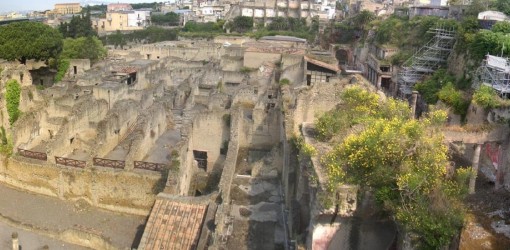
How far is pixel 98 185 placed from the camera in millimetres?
20016

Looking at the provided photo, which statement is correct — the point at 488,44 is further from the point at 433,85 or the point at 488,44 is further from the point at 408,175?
the point at 408,175

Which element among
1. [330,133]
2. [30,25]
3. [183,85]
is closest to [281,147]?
[330,133]

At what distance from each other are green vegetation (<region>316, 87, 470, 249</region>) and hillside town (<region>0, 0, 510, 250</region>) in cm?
4

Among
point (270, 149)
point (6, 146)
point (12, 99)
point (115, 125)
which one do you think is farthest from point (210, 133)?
point (12, 99)

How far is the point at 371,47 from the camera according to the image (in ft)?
141

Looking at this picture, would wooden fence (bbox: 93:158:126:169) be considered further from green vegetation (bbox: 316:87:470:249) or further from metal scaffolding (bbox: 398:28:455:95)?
metal scaffolding (bbox: 398:28:455:95)

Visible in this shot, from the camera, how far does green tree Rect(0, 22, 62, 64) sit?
1541 inches

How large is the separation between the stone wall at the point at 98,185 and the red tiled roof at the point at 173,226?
247 centimetres

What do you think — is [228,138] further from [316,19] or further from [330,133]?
[316,19]

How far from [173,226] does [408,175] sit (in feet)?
28.8

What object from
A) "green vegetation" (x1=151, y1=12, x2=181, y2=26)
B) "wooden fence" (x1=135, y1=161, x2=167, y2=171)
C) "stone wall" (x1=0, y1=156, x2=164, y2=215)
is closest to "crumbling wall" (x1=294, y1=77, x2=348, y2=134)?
"wooden fence" (x1=135, y1=161, x2=167, y2=171)

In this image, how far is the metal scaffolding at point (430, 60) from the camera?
3138cm

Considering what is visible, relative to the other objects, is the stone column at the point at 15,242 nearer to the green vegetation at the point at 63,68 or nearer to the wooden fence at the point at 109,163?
the wooden fence at the point at 109,163

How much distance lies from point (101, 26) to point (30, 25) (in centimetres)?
5480
